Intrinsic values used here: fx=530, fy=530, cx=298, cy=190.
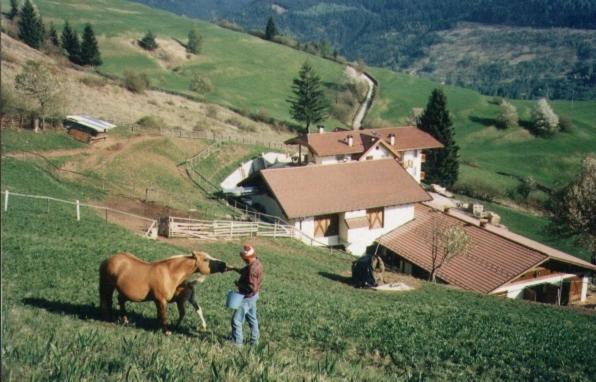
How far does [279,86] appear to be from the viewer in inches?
5369

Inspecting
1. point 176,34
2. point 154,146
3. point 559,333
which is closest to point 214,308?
point 559,333

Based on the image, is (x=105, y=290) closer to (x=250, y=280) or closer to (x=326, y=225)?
(x=250, y=280)

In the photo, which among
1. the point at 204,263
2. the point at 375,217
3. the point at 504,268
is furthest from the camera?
the point at 375,217

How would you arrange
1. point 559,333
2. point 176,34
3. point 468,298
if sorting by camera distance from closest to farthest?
1. point 559,333
2. point 468,298
3. point 176,34

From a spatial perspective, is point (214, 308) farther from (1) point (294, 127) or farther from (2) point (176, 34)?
(2) point (176, 34)

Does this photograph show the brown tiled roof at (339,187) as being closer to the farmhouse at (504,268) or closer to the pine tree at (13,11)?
the farmhouse at (504,268)

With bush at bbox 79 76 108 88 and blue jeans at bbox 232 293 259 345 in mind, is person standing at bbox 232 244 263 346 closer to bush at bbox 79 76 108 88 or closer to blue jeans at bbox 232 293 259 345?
blue jeans at bbox 232 293 259 345

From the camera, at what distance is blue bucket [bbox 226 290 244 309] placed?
434 inches

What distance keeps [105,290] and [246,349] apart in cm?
387

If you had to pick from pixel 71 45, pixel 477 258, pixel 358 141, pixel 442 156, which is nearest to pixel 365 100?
pixel 442 156

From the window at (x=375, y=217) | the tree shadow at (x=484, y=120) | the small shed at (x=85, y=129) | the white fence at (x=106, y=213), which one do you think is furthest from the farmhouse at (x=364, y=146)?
the tree shadow at (x=484, y=120)

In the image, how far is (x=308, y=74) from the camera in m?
99.9

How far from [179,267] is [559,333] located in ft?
47.2

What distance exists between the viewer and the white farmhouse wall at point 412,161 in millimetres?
73188
